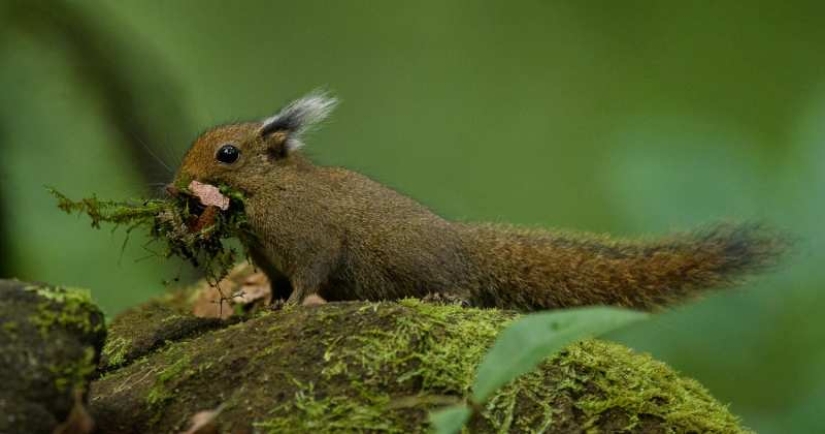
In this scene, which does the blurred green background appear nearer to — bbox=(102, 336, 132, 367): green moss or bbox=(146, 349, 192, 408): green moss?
bbox=(102, 336, 132, 367): green moss

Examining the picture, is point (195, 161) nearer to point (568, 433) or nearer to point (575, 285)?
point (575, 285)

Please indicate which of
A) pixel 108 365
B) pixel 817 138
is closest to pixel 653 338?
pixel 817 138

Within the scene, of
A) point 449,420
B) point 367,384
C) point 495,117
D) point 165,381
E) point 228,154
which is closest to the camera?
point 449,420

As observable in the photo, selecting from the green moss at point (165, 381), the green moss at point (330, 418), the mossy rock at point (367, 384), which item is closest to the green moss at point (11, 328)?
the mossy rock at point (367, 384)

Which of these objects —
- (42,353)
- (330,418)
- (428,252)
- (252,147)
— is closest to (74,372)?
(42,353)

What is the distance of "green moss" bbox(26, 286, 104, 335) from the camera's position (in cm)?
230

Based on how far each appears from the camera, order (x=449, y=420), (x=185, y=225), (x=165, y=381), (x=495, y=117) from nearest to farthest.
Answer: (x=449, y=420) → (x=165, y=381) → (x=185, y=225) → (x=495, y=117)

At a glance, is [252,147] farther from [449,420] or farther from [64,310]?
[449,420]

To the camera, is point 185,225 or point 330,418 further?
point 185,225

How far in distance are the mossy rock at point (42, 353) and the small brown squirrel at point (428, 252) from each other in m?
1.36

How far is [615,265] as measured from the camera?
381 cm

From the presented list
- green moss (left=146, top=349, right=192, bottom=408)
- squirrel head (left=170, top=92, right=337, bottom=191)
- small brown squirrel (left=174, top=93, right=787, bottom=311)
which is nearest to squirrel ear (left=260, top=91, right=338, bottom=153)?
squirrel head (left=170, top=92, right=337, bottom=191)

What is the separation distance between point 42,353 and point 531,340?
1.20 meters

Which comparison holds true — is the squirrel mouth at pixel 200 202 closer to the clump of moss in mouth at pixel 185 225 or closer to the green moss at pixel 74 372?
the clump of moss in mouth at pixel 185 225
